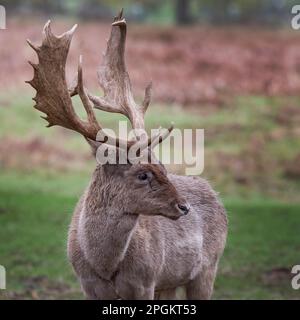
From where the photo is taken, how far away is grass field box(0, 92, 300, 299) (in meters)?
11.2

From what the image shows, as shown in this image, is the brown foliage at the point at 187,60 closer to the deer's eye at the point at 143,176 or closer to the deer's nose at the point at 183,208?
the deer's eye at the point at 143,176

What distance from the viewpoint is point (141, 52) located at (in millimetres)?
22172

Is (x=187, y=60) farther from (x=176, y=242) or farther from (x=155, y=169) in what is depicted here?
(x=155, y=169)

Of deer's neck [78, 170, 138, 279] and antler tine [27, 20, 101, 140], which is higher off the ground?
antler tine [27, 20, 101, 140]

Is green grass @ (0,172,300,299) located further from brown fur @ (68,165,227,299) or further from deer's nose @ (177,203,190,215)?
deer's nose @ (177,203,190,215)

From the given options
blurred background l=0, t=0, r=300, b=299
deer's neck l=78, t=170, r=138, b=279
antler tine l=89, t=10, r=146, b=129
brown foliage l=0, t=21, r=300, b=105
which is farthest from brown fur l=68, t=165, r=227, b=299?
brown foliage l=0, t=21, r=300, b=105

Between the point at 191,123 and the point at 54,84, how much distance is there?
38.6 ft

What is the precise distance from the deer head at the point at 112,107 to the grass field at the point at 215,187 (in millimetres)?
2755

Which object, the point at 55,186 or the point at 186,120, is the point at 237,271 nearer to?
the point at 55,186

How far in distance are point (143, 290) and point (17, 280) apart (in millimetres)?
3577

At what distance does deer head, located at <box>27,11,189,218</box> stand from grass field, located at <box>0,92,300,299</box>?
276 cm

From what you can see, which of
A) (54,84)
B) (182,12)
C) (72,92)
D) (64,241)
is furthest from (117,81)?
(182,12)

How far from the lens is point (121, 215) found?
23.9 feet

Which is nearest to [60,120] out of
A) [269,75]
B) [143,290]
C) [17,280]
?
[143,290]
